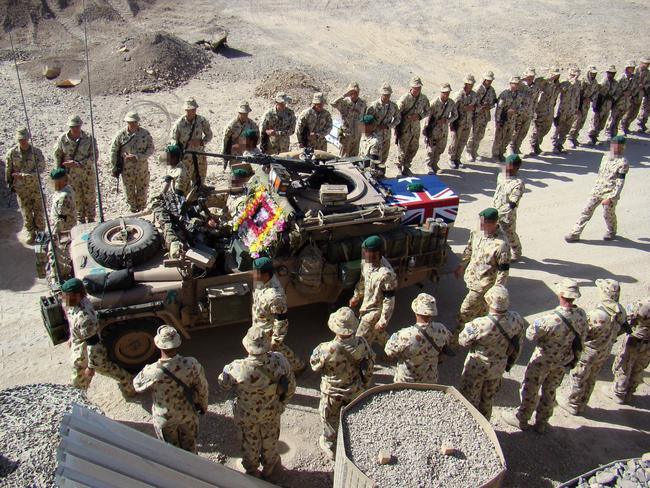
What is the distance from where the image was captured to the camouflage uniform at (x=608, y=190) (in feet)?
35.3

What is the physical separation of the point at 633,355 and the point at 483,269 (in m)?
1.95

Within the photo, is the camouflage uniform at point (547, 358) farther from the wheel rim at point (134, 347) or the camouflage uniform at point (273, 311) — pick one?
the wheel rim at point (134, 347)

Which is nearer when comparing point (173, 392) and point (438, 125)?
point (173, 392)

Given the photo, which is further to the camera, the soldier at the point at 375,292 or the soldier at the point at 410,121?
the soldier at the point at 410,121

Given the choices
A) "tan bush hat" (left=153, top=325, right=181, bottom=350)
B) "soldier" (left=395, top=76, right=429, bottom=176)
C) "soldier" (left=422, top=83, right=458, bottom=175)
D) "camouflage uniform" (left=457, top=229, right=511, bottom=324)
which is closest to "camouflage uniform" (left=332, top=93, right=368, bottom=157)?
"soldier" (left=395, top=76, right=429, bottom=176)

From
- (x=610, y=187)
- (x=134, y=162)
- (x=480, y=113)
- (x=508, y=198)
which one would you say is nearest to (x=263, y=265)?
(x=508, y=198)

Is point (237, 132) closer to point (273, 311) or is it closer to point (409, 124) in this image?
point (409, 124)

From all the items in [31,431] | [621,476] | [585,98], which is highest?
[585,98]

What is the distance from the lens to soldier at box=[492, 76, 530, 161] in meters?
13.6

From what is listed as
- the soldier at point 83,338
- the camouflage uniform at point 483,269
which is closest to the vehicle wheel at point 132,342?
the soldier at point 83,338

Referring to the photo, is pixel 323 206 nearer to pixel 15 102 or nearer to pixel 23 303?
pixel 23 303

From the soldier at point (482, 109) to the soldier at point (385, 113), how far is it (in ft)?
6.65

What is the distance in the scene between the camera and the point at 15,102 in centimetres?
1492

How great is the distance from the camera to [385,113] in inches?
491
